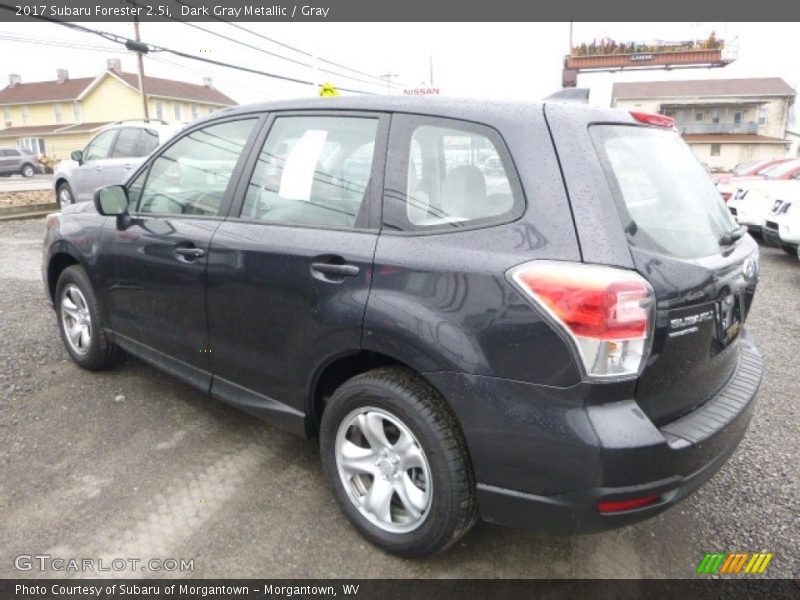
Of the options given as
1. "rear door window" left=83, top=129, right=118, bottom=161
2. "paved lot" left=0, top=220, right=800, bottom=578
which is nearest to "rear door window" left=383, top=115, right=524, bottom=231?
"paved lot" left=0, top=220, right=800, bottom=578

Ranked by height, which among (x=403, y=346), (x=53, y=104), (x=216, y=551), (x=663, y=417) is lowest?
(x=216, y=551)

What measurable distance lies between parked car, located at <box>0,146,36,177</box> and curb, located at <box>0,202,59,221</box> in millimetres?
22765

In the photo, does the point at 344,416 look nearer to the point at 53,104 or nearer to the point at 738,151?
the point at 738,151

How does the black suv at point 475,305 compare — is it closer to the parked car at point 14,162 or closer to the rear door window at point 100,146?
the rear door window at point 100,146

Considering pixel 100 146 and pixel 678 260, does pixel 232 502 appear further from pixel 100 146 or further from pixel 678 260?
pixel 100 146

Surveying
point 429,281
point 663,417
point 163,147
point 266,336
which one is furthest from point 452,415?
point 163,147

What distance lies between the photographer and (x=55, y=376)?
13.2ft

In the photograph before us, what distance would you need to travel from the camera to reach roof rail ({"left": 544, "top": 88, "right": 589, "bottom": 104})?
242 cm

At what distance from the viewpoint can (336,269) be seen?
2.36 metres

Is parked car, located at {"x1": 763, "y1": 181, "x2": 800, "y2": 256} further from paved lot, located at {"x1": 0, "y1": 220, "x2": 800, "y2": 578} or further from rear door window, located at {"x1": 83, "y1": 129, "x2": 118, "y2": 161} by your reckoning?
rear door window, located at {"x1": 83, "y1": 129, "x2": 118, "y2": 161}

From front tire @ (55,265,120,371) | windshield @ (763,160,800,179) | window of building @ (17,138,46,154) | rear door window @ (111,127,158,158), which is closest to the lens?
front tire @ (55,265,120,371)

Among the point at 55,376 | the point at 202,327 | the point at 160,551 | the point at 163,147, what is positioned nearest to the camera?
the point at 160,551

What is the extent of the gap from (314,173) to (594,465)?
1.67 m

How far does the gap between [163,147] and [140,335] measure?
1.10 metres
